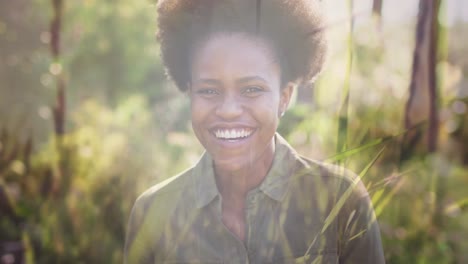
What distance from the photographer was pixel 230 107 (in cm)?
131

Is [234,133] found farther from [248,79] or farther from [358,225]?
[358,225]

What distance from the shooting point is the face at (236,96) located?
1310mm

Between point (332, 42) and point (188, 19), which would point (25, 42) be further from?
point (332, 42)

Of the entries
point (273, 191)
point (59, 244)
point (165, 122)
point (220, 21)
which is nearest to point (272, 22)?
point (220, 21)

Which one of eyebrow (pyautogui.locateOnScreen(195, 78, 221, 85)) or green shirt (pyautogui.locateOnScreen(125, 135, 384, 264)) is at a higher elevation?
eyebrow (pyautogui.locateOnScreen(195, 78, 221, 85))

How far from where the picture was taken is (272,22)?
134cm

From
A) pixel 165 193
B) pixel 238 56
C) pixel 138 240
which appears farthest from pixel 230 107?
pixel 138 240

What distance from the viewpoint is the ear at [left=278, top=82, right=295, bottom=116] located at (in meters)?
1.38

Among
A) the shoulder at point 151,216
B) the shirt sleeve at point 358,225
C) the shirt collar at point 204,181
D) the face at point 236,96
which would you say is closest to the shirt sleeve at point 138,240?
the shoulder at point 151,216

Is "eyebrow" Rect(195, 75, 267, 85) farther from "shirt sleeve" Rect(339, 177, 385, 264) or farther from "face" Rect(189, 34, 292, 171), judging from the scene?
"shirt sleeve" Rect(339, 177, 385, 264)

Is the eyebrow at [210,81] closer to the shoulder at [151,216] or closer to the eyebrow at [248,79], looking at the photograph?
the eyebrow at [248,79]

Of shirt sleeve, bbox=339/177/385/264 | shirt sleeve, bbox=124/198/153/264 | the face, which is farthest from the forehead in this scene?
shirt sleeve, bbox=124/198/153/264

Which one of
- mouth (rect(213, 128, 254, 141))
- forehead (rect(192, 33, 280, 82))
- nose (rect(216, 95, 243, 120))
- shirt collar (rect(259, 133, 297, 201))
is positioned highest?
forehead (rect(192, 33, 280, 82))

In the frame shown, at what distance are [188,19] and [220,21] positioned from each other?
4.4 inches
